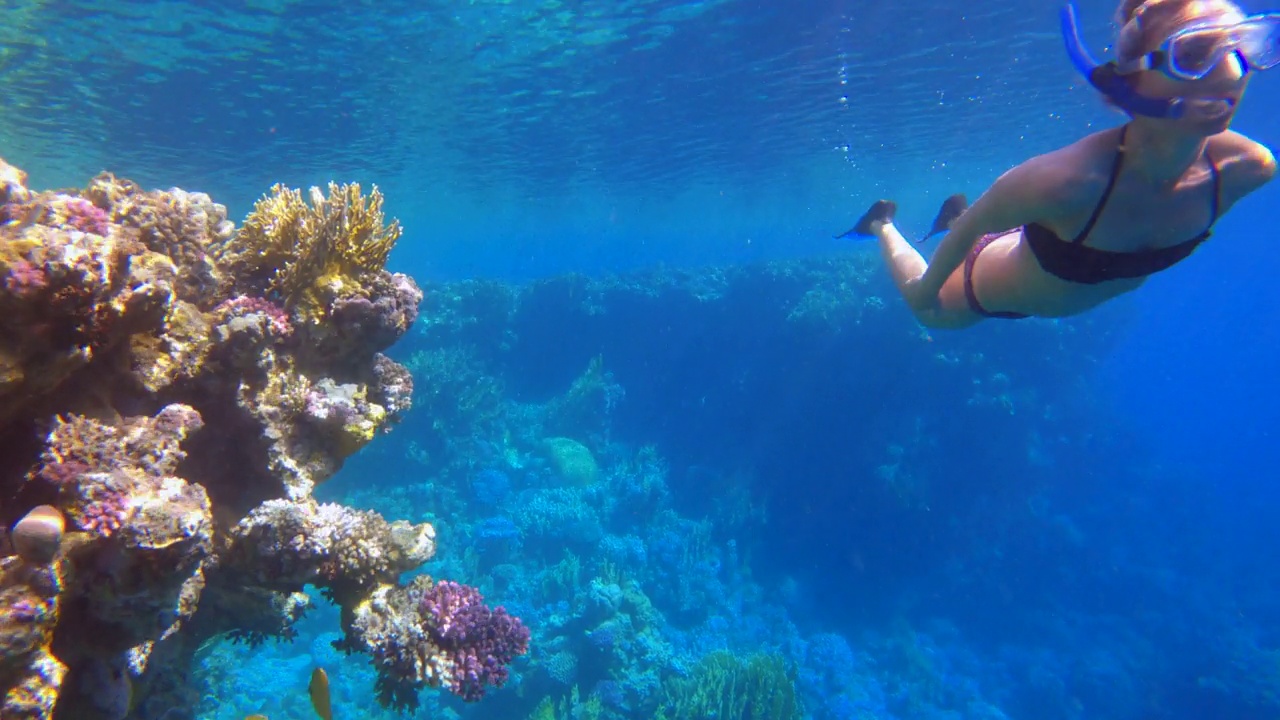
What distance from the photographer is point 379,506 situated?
15.5 m

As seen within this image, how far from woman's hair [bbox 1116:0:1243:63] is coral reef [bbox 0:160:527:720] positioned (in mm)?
4544

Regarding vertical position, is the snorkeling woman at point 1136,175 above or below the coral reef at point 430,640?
above

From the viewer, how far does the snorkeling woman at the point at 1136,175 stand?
86.4 inches

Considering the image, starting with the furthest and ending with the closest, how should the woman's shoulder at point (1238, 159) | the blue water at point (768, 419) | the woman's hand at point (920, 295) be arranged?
the blue water at point (768, 419) → the woman's hand at point (920, 295) → the woman's shoulder at point (1238, 159)

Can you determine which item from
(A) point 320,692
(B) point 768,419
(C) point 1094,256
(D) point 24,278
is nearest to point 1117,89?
(C) point 1094,256

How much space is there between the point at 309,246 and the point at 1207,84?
5070 mm

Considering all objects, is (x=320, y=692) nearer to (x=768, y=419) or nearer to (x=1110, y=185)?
(x=1110, y=185)

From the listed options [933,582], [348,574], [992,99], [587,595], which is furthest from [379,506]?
[992,99]

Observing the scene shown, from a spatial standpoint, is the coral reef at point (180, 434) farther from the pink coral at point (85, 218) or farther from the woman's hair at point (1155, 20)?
the woman's hair at point (1155, 20)

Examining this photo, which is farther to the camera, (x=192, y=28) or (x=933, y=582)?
(x=933, y=582)

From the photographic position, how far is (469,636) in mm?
4473

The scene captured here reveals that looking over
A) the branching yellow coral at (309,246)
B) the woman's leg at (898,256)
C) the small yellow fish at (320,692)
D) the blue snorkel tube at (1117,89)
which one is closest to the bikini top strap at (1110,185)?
the blue snorkel tube at (1117,89)

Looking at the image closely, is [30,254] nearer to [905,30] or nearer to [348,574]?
[348,574]

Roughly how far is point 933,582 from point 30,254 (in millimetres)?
20322
